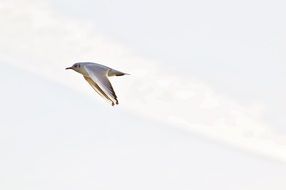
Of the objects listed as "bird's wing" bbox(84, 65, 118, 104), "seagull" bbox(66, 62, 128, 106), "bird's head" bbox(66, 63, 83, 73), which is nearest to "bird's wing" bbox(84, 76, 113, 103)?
"seagull" bbox(66, 62, 128, 106)

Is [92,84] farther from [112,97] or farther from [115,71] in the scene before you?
[112,97]

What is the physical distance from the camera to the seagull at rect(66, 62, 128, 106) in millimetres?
17172

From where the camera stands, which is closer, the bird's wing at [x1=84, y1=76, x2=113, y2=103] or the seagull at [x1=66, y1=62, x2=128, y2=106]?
the seagull at [x1=66, y1=62, x2=128, y2=106]

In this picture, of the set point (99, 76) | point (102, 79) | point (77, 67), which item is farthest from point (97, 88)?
point (77, 67)

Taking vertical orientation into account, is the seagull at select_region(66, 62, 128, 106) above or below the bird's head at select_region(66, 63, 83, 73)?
below

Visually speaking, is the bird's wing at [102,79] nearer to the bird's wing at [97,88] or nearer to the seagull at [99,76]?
the seagull at [99,76]

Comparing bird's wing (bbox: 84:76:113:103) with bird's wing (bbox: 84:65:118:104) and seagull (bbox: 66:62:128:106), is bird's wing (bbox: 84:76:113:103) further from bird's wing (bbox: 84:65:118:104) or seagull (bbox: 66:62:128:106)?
bird's wing (bbox: 84:65:118:104)

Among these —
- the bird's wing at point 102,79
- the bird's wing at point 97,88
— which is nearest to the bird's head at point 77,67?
the bird's wing at point 97,88

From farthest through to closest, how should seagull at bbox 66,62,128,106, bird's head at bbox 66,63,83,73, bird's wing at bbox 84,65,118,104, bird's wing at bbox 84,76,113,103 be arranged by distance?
bird's head at bbox 66,63,83,73 < bird's wing at bbox 84,76,113,103 < seagull at bbox 66,62,128,106 < bird's wing at bbox 84,65,118,104

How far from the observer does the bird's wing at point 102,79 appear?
56.0 ft

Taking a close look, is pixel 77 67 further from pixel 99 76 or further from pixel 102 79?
pixel 102 79

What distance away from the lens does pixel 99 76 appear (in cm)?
1853

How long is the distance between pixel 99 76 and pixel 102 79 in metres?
0.32

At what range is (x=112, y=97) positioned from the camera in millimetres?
16812
